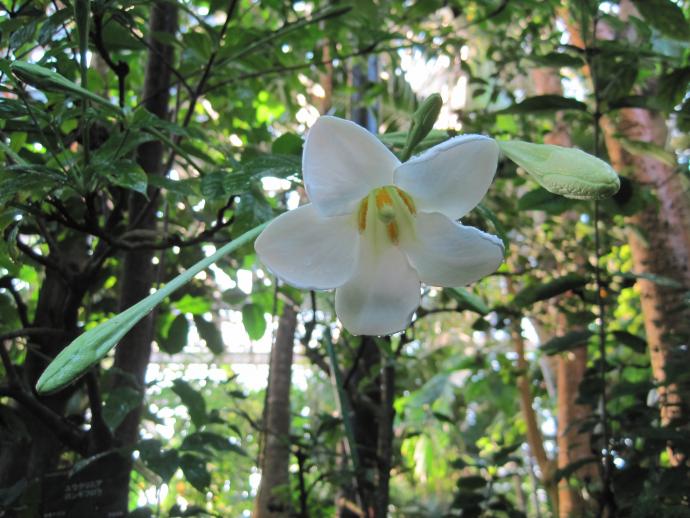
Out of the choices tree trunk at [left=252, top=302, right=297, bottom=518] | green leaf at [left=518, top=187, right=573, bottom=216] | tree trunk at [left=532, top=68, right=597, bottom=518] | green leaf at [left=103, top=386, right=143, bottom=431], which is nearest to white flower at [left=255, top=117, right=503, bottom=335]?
green leaf at [left=103, top=386, right=143, bottom=431]

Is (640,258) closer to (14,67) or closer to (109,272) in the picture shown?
(109,272)

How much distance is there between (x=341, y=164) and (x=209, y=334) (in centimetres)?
95

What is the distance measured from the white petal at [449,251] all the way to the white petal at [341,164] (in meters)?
0.06

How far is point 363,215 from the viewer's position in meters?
0.51

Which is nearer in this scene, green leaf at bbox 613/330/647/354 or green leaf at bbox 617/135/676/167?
green leaf at bbox 617/135/676/167

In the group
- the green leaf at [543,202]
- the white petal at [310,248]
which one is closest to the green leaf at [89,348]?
the white petal at [310,248]

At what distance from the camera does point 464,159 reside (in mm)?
441

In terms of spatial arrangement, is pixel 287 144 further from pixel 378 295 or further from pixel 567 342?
pixel 567 342

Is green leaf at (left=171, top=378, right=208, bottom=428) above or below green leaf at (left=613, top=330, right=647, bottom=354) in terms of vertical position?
below

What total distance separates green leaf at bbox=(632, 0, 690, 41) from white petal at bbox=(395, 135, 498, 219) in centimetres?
75

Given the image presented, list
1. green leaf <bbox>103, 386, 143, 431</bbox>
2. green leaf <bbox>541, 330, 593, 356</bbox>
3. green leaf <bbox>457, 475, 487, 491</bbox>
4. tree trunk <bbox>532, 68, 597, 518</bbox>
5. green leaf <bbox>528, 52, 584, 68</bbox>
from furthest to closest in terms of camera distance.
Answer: tree trunk <bbox>532, 68, 597, 518</bbox>
green leaf <bbox>457, 475, 487, 491</bbox>
green leaf <bbox>541, 330, 593, 356</bbox>
green leaf <bbox>528, 52, 584, 68</bbox>
green leaf <bbox>103, 386, 143, 431</bbox>

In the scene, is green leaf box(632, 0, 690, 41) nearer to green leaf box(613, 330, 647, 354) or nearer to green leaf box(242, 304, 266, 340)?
green leaf box(613, 330, 647, 354)

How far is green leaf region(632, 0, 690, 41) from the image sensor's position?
97 cm

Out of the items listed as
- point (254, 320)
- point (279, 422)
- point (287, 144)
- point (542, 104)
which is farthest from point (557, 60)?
point (279, 422)
